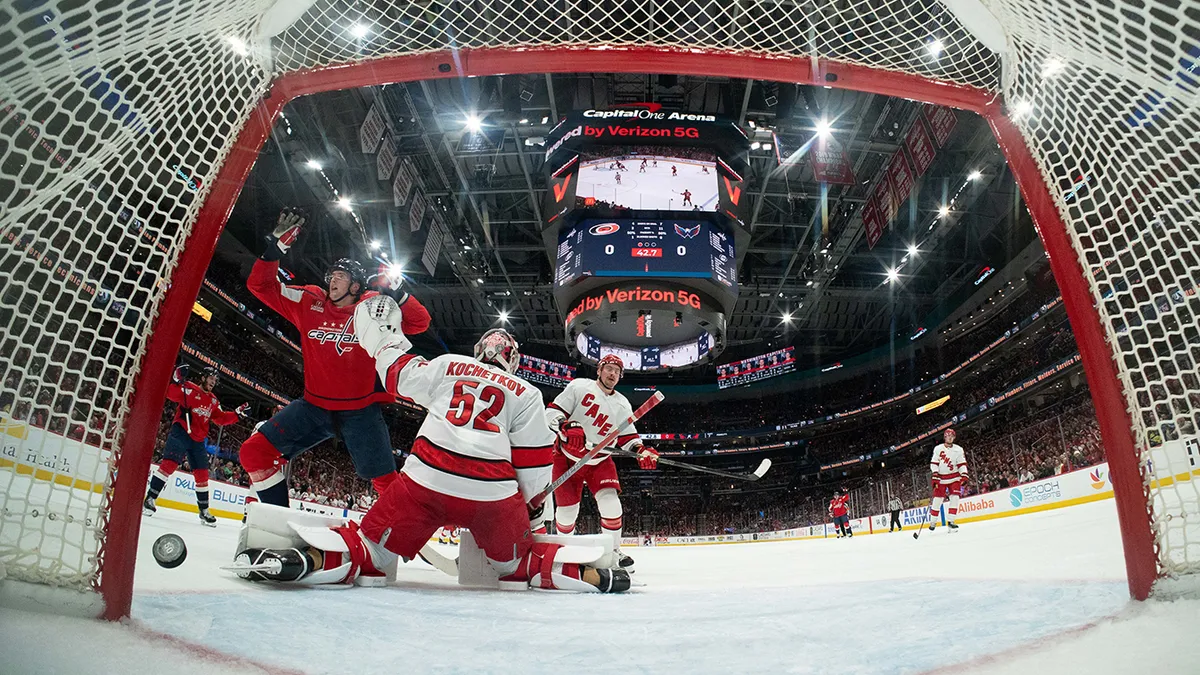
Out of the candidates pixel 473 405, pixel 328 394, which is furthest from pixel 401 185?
pixel 473 405

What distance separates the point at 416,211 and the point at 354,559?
38.8 ft

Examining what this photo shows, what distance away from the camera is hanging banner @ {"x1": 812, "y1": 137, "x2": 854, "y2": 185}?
11367mm

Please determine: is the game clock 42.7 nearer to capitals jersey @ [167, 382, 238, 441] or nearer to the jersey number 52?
capitals jersey @ [167, 382, 238, 441]

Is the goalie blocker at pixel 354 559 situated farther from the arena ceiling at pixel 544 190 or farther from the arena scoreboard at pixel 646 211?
the arena ceiling at pixel 544 190

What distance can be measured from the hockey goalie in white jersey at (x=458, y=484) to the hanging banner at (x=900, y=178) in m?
10.7

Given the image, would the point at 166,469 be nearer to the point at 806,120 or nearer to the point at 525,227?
the point at 806,120

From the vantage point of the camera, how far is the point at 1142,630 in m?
1.19

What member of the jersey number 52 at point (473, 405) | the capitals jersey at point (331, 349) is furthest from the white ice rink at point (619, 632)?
the capitals jersey at point (331, 349)

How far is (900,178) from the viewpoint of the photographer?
11.5m

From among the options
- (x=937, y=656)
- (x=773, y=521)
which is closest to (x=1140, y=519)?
(x=937, y=656)

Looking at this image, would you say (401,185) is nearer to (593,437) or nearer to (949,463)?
(593,437)

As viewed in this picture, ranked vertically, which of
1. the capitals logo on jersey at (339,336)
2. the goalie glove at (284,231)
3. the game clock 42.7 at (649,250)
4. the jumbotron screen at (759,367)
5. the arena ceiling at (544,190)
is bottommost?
the capitals logo on jersey at (339,336)

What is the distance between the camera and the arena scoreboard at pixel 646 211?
10.0 meters

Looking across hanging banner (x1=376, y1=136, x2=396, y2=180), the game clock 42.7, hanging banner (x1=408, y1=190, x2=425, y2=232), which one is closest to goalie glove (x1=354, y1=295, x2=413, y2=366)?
the game clock 42.7
